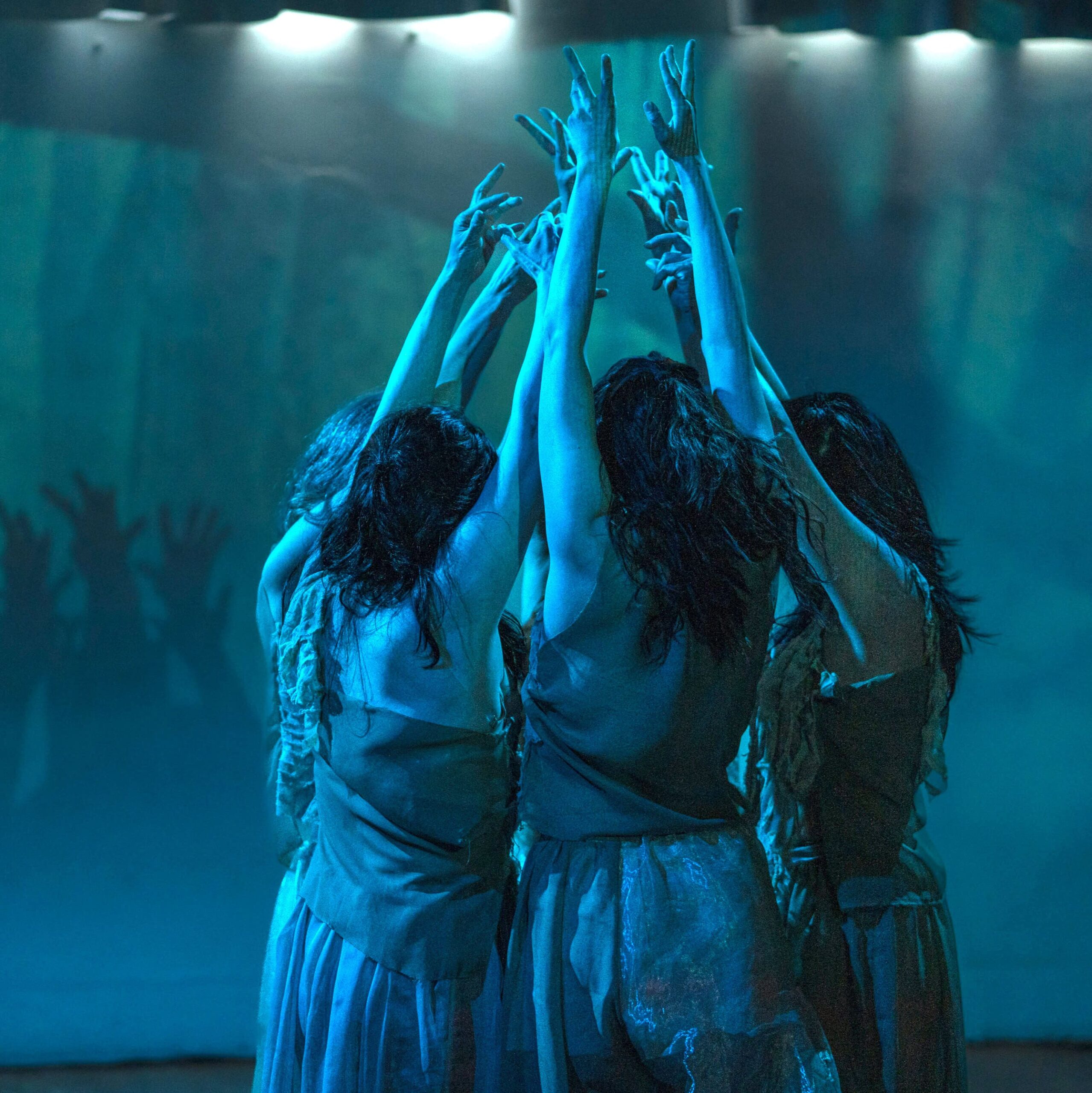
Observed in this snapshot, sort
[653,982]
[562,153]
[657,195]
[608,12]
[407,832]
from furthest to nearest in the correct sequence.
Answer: [608,12] < [657,195] < [562,153] < [407,832] < [653,982]

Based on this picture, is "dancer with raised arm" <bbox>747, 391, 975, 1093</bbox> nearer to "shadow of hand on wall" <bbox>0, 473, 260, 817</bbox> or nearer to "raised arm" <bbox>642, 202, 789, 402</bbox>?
"raised arm" <bbox>642, 202, 789, 402</bbox>

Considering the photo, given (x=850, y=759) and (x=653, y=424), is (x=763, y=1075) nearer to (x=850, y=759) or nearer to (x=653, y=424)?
(x=850, y=759)

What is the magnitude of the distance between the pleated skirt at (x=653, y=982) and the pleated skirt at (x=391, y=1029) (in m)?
0.07

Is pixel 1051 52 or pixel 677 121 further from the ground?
pixel 1051 52

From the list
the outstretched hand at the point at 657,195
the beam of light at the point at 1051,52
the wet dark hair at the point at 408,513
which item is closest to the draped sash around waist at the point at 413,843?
the wet dark hair at the point at 408,513

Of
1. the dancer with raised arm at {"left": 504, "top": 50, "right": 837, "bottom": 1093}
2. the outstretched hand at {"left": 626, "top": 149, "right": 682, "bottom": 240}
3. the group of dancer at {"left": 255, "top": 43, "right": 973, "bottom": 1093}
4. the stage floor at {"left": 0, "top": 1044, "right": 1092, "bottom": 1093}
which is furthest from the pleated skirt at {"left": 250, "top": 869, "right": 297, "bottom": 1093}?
the outstretched hand at {"left": 626, "top": 149, "right": 682, "bottom": 240}

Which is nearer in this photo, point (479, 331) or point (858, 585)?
point (858, 585)

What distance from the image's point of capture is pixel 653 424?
5.74 feet

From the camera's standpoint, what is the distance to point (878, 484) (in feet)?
6.58

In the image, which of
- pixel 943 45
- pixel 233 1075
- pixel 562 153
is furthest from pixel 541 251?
pixel 233 1075

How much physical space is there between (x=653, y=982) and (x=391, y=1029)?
393mm

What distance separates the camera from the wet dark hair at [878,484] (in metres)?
1.96

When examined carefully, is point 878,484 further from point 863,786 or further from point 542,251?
point 542,251

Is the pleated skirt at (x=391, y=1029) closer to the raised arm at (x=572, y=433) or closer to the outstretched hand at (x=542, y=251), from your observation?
the raised arm at (x=572, y=433)
